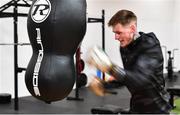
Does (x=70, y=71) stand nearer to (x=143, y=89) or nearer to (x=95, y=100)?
(x=143, y=89)

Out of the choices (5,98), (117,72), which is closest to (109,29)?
(5,98)

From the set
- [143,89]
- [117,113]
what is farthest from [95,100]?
[143,89]

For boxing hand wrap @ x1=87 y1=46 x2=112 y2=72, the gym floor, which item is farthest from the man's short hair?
the gym floor

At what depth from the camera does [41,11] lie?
165 centimetres

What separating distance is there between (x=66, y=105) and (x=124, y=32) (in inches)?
132

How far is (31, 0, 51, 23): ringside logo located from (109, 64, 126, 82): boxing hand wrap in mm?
472

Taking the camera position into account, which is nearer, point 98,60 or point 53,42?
point 53,42

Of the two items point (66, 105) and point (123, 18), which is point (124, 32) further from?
point (66, 105)

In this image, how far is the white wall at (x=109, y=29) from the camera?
564 cm

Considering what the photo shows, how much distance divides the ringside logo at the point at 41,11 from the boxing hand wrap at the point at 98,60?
320 mm

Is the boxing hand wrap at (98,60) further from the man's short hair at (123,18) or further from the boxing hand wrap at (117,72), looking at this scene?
the man's short hair at (123,18)

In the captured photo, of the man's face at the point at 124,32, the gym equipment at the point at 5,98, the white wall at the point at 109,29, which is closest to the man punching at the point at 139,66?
the man's face at the point at 124,32

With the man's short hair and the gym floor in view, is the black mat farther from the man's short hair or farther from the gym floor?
the man's short hair

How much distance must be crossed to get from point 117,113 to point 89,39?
4107mm
